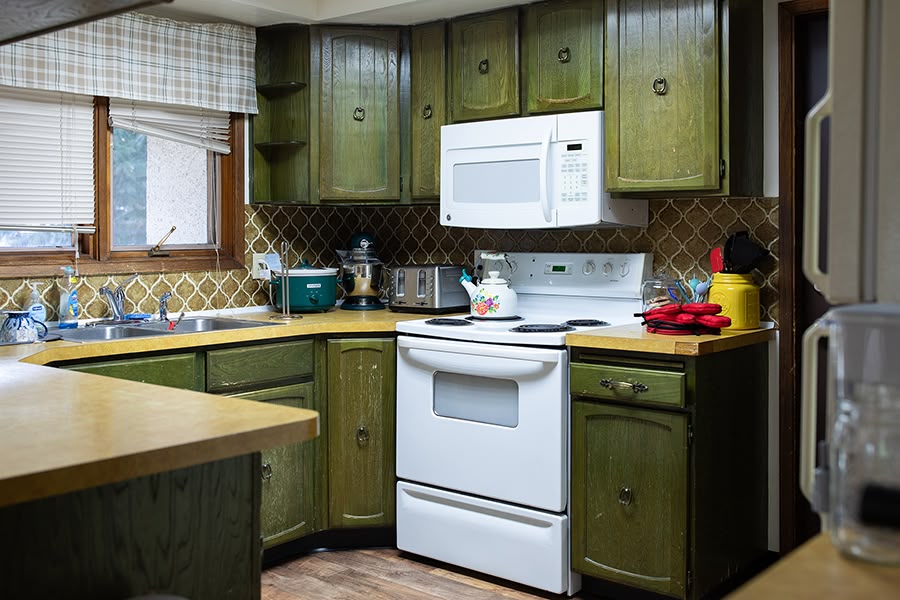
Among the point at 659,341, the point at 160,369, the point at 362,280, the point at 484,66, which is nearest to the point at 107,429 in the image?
the point at 160,369

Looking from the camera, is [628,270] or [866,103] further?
[628,270]

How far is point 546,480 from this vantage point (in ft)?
10.5

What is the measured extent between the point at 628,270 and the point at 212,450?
2385 millimetres

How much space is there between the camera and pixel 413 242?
441cm

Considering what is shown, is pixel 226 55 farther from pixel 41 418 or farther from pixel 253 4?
pixel 41 418

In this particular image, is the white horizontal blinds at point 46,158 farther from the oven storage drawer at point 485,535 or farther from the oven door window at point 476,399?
the oven storage drawer at point 485,535

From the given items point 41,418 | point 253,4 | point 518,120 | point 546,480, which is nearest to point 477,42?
point 518,120

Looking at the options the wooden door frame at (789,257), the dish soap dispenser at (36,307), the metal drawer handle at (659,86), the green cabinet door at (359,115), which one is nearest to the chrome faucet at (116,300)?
the dish soap dispenser at (36,307)

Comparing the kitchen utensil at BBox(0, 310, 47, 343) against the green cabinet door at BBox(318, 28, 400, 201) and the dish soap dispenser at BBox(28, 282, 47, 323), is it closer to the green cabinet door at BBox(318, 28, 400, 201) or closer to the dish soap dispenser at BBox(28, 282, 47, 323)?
the dish soap dispenser at BBox(28, 282, 47, 323)

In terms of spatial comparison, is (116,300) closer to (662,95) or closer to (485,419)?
(485,419)

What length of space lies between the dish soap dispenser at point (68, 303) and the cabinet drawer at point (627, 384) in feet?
5.86

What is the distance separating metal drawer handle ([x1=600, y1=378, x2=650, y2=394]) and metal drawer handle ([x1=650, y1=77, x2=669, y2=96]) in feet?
3.28

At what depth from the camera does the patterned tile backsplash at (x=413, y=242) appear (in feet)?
11.3

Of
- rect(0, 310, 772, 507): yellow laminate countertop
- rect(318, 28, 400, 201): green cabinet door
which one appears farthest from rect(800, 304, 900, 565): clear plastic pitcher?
rect(318, 28, 400, 201): green cabinet door
